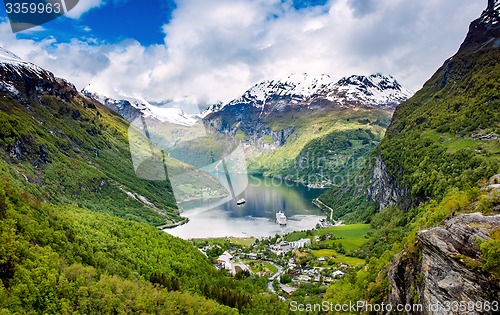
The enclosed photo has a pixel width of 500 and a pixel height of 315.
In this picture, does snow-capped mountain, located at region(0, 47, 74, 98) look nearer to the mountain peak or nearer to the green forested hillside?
the green forested hillside

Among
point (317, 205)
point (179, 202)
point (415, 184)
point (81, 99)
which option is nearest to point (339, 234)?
point (415, 184)

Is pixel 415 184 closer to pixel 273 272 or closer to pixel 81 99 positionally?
pixel 273 272

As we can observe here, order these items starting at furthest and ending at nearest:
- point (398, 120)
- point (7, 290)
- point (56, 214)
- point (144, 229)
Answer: point (398, 120) → point (144, 229) → point (56, 214) → point (7, 290)

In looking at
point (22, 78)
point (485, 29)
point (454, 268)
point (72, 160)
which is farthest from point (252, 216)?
point (454, 268)

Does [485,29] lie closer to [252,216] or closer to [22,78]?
[252,216]

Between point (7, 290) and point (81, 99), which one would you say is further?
point (81, 99)

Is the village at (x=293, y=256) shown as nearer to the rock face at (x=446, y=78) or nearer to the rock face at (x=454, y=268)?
the rock face at (x=446, y=78)

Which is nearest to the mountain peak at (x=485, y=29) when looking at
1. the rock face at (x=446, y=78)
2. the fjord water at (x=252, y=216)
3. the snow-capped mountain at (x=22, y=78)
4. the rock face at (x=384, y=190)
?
the rock face at (x=446, y=78)
